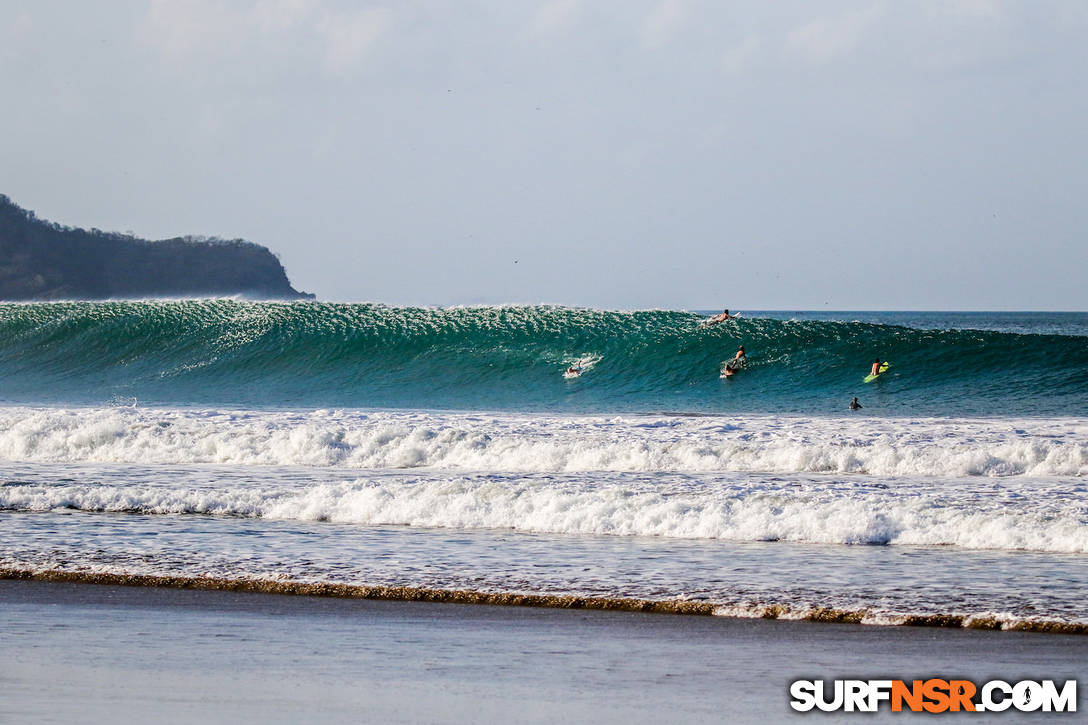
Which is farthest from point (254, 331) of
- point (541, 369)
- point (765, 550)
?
point (765, 550)

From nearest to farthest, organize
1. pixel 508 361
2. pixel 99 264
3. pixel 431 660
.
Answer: pixel 431 660
pixel 508 361
pixel 99 264

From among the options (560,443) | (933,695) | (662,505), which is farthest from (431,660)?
(560,443)

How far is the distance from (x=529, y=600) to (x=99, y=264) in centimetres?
8242

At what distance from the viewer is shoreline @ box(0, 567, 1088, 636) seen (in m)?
5.80

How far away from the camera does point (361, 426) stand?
14.6m

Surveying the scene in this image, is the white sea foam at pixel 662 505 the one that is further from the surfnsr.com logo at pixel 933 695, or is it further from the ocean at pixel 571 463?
the surfnsr.com logo at pixel 933 695

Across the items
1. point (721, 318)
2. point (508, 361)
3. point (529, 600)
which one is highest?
point (721, 318)

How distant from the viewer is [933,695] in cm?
463

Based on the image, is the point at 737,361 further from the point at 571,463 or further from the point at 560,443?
the point at 571,463

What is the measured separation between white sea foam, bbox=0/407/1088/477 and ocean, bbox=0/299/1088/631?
1.7 inches

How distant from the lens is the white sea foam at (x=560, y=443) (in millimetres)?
12305

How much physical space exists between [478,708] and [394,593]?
2208 millimetres

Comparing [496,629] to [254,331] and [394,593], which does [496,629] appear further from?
[254,331]

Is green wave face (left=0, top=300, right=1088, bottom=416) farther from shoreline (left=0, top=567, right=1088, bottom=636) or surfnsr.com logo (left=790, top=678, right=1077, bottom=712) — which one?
surfnsr.com logo (left=790, top=678, right=1077, bottom=712)
